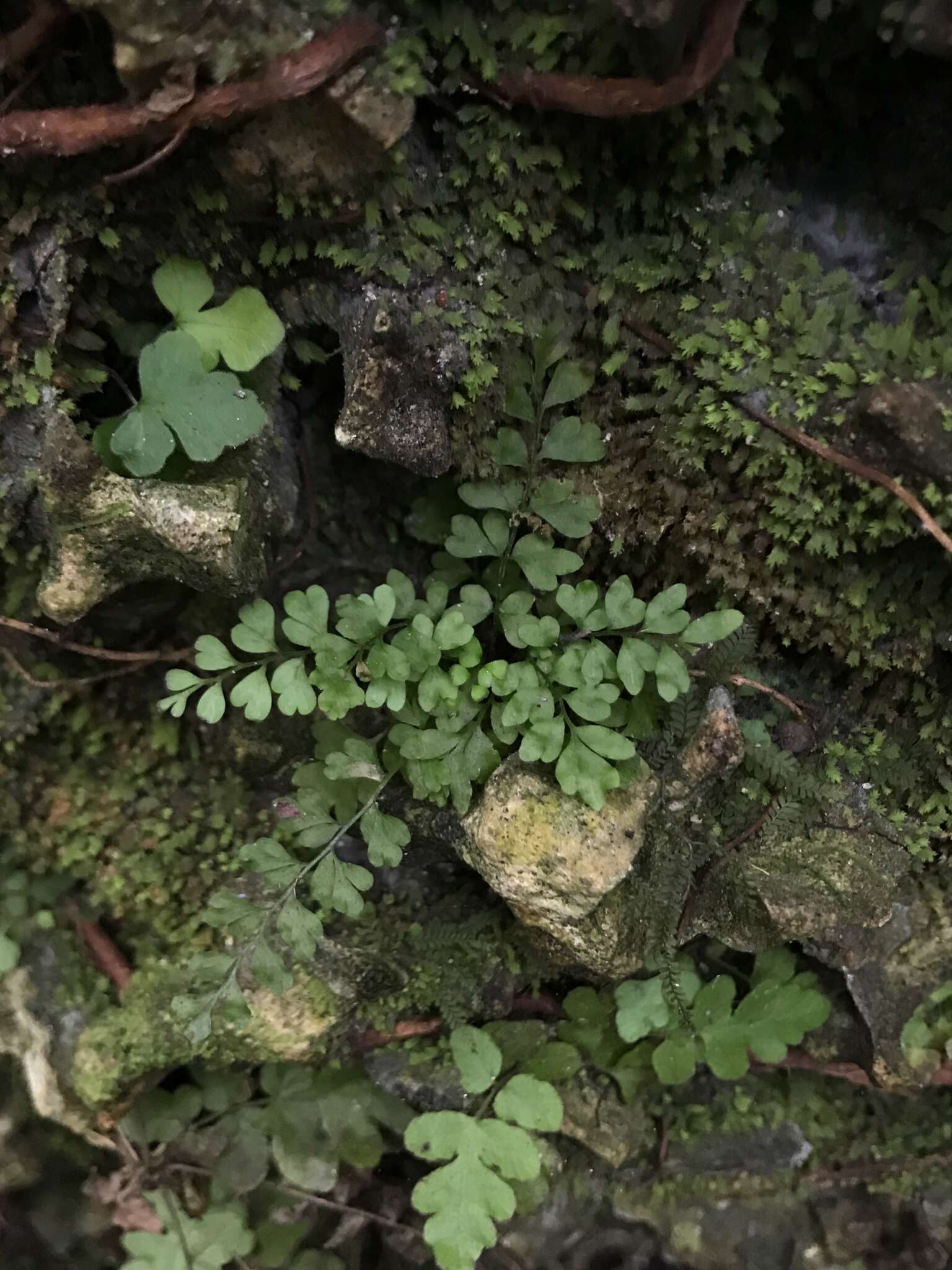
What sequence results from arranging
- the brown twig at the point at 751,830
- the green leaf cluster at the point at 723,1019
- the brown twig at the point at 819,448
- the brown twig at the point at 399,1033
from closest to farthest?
the brown twig at the point at 819,448 → the brown twig at the point at 751,830 → the green leaf cluster at the point at 723,1019 → the brown twig at the point at 399,1033

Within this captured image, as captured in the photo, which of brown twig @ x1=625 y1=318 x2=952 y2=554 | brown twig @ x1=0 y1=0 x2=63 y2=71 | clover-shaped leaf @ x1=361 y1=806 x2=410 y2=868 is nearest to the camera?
brown twig @ x1=0 y1=0 x2=63 y2=71

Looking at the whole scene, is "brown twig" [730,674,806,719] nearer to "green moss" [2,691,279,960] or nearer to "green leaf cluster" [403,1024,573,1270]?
"green leaf cluster" [403,1024,573,1270]

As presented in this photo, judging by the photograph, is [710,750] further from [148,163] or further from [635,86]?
[148,163]

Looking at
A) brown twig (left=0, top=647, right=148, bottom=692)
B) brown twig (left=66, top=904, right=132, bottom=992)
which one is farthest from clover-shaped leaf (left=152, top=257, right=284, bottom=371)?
brown twig (left=66, top=904, right=132, bottom=992)

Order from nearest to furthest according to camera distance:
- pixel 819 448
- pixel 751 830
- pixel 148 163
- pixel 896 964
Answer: pixel 148 163 → pixel 819 448 → pixel 751 830 → pixel 896 964

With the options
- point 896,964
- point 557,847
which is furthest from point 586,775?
point 896,964

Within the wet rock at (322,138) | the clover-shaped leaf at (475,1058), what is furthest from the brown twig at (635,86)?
the clover-shaped leaf at (475,1058)

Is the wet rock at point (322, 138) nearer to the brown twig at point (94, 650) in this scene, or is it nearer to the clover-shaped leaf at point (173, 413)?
the clover-shaped leaf at point (173, 413)
